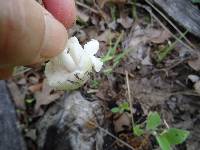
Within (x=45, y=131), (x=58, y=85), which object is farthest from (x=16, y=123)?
(x=58, y=85)

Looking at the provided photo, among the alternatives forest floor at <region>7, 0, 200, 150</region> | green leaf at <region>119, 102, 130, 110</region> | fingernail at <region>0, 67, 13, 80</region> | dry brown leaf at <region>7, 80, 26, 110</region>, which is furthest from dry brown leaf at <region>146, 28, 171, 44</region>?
fingernail at <region>0, 67, 13, 80</region>

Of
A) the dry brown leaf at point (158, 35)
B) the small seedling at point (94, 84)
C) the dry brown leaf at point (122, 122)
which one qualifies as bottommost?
the dry brown leaf at point (122, 122)

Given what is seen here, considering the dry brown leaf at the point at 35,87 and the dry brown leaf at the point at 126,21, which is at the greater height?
the dry brown leaf at the point at 126,21

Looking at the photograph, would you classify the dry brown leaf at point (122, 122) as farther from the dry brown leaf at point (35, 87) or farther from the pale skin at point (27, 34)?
the pale skin at point (27, 34)

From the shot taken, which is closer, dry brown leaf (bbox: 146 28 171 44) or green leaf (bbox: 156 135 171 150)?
green leaf (bbox: 156 135 171 150)

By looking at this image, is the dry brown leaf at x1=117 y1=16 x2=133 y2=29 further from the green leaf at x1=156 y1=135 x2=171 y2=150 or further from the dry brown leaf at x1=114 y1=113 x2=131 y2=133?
the green leaf at x1=156 y1=135 x2=171 y2=150

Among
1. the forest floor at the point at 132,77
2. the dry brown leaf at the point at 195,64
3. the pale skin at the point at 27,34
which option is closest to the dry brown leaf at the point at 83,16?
the forest floor at the point at 132,77

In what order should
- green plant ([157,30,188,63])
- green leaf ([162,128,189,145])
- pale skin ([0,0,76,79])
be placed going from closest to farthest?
1. pale skin ([0,0,76,79])
2. green leaf ([162,128,189,145])
3. green plant ([157,30,188,63])
